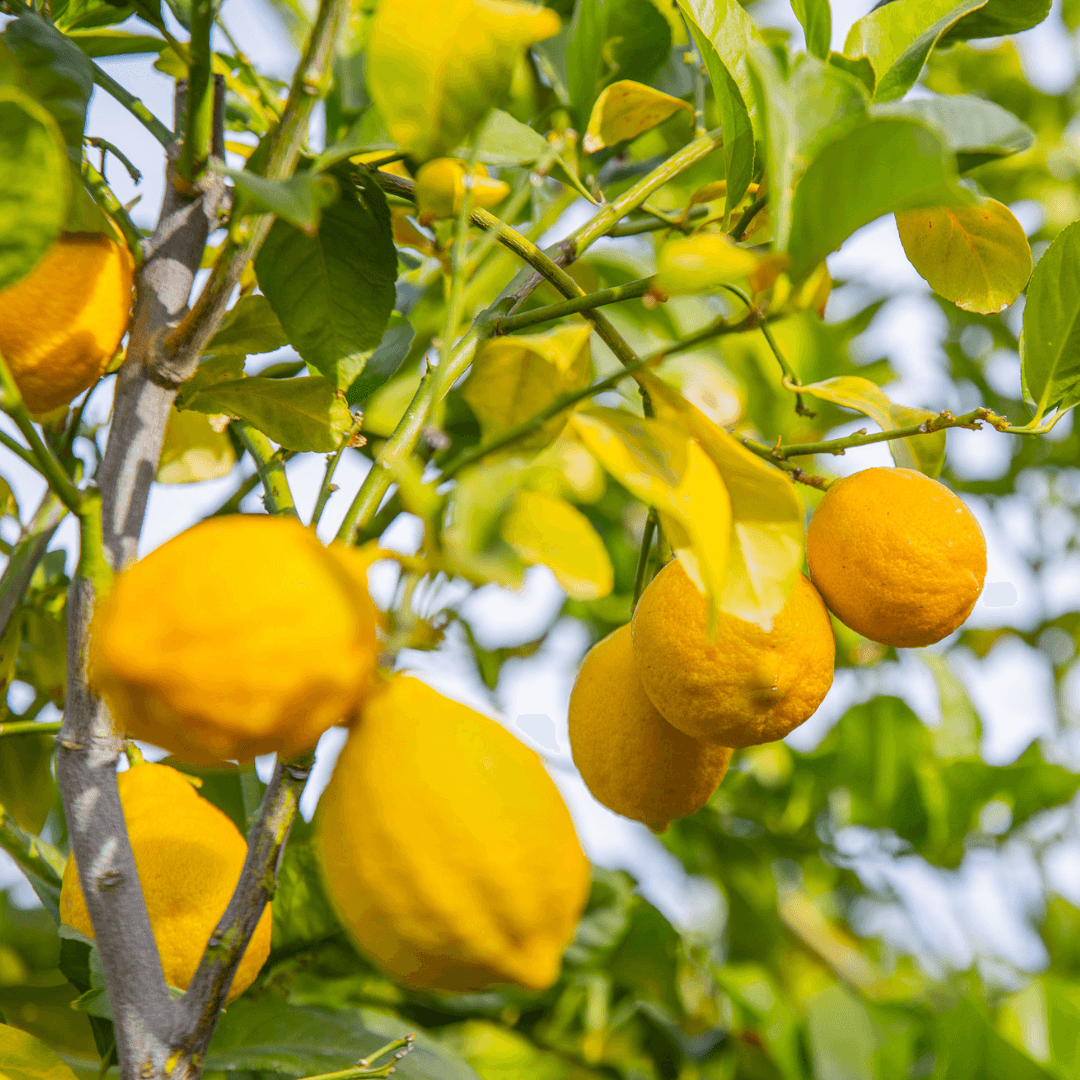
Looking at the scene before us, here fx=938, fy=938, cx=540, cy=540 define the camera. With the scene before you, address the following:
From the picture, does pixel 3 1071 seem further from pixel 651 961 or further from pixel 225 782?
pixel 651 961

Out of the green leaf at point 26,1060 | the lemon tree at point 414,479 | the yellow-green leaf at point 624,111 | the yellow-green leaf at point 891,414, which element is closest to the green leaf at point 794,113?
the lemon tree at point 414,479

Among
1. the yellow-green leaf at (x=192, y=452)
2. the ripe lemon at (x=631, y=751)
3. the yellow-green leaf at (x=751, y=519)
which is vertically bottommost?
the ripe lemon at (x=631, y=751)

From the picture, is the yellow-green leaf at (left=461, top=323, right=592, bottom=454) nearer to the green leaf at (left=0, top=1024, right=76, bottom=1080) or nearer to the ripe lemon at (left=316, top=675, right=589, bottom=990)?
the ripe lemon at (left=316, top=675, right=589, bottom=990)

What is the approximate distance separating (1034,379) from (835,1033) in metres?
0.75

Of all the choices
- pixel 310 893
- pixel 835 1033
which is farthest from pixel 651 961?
pixel 310 893

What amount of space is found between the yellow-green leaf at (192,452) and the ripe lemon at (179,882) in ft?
0.87

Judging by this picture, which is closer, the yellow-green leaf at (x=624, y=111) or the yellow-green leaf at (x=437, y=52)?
the yellow-green leaf at (x=437, y=52)

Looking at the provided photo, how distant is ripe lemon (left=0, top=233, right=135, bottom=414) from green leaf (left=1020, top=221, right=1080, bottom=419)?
501 millimetres

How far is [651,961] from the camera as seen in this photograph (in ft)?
3.63

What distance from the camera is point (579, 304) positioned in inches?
18.2

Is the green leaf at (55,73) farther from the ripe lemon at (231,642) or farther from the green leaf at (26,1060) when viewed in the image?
the green leaf at (26,1060)

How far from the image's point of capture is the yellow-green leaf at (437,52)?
35 cm

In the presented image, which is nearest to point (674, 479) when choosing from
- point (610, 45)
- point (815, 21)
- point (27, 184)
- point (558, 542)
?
point (558, 542)

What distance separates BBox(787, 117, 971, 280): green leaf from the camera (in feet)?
1.07
